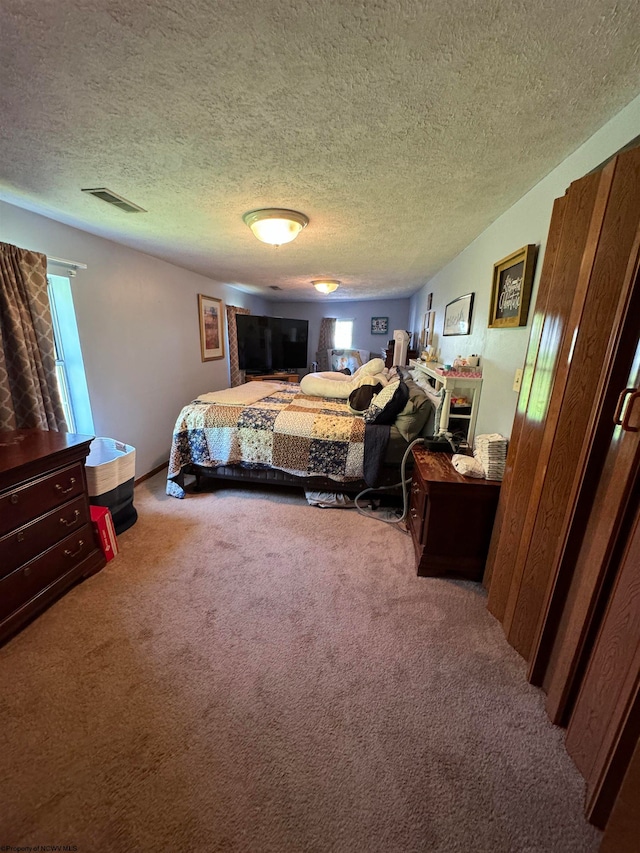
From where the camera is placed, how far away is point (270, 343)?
5.34 m

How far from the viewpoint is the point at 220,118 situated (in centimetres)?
112

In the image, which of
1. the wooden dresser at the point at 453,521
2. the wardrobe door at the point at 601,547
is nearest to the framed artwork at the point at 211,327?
the wooden dresser at the point at 453,521

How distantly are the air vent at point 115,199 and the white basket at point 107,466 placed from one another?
4.64ft

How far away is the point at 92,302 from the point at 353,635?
3.02 metres

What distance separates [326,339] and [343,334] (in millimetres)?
395

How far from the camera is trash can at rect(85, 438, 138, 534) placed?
2.10 m

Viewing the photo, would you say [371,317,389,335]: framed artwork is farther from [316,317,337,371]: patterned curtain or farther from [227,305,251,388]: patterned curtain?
[227,305,251,388]: patterned curtain

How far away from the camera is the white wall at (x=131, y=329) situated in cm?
232

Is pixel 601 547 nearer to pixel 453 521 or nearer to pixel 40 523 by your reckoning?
pixel 453 521

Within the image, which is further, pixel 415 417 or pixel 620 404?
pixel 415 417

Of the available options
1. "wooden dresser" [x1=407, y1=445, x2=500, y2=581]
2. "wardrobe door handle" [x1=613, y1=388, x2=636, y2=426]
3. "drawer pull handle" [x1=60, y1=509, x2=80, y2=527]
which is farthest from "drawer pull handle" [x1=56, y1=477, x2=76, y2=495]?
"wardrobe door handle" [x1=613, y1=388, x2=636, y2=426]

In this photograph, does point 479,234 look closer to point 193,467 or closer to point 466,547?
point 466,547

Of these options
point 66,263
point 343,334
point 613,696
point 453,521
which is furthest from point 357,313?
point 613,696

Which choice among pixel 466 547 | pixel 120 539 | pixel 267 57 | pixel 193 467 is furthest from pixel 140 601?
pixel 267 57
